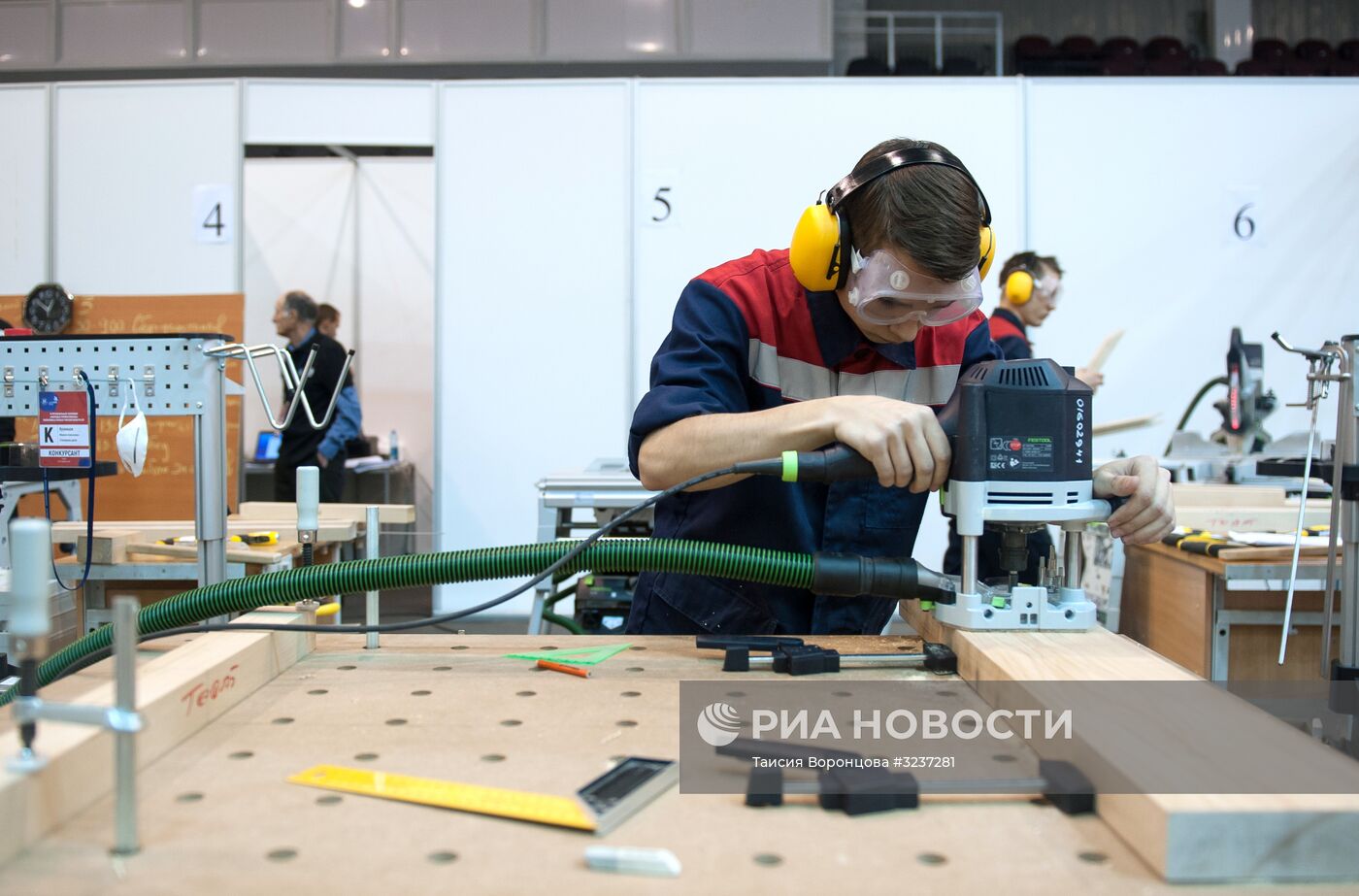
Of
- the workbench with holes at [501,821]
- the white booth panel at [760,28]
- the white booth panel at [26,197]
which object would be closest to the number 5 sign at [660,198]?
the white booth panel at [760,28]

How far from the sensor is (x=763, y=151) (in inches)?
181

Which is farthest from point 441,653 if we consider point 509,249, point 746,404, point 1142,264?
point 1142,264

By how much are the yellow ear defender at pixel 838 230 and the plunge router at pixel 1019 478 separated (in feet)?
0.69

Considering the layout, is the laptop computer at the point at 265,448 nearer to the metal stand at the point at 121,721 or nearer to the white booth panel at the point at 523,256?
the white booth panel at the point at 523,256

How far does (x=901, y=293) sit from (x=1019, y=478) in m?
0.27

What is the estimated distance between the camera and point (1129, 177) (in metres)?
4.63

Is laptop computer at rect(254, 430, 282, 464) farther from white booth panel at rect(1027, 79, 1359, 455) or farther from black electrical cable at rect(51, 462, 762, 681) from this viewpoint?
black electrical cable at rect(51, 462, 762, 681)

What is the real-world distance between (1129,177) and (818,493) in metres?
Result: 4.01

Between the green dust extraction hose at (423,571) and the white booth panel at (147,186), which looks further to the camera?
the white booth panel at (147,186)

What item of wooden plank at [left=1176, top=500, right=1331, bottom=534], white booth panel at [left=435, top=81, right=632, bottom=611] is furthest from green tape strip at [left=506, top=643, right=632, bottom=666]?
white booth panel at [left=435, top=81, right=632, bottom=611]

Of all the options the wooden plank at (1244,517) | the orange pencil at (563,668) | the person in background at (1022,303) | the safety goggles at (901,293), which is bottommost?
the orange pencil at (563,668)

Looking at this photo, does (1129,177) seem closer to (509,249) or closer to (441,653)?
(509,249)

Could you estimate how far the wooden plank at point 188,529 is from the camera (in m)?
2.55

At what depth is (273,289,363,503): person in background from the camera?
4.62 metres
